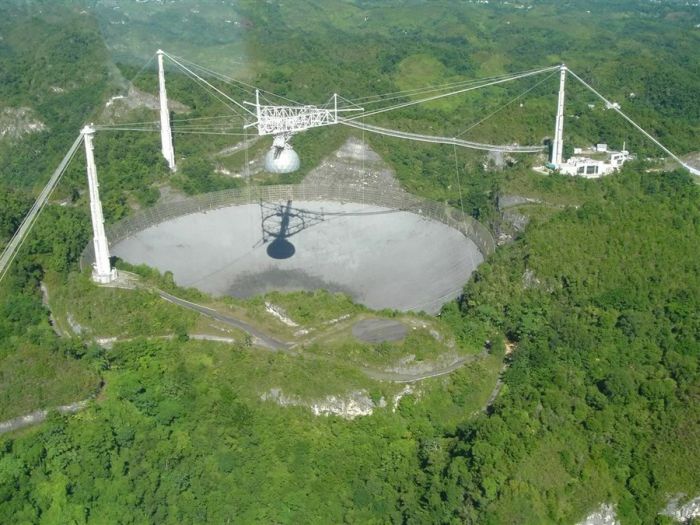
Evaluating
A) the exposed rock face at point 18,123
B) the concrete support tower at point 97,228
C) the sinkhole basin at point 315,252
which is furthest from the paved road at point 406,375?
the exposed rock face at point 18,123

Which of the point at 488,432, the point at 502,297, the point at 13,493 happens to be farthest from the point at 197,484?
the point at 502,297

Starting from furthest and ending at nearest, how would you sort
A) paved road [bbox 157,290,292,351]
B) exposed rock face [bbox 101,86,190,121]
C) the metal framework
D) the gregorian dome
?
exposed rock face [bbox 101,86,190,121] → the metal framework → the gregorian dome → paved road [bbox 157,290,292,351]

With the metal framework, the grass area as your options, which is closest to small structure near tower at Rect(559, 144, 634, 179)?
the metal framework

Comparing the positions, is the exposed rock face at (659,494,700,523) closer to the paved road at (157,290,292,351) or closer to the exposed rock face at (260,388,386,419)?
the exposed rock face at (260,388,386,419)

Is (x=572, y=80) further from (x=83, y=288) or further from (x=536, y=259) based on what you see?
(x=83, y=288)

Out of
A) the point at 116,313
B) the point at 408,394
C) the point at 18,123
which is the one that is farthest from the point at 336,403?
the point at 18,123
